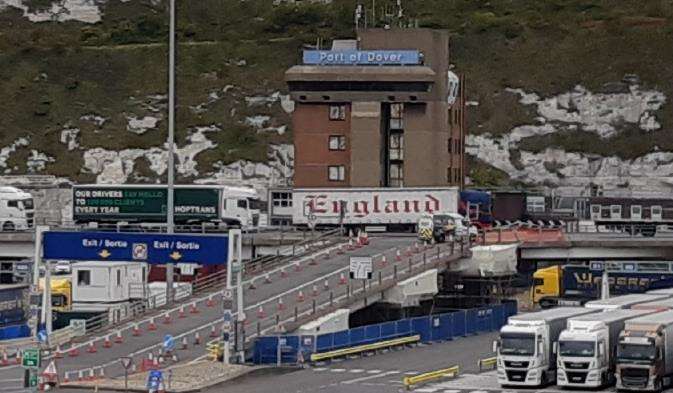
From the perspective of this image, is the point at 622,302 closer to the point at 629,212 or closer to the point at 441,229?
the point at 441,229

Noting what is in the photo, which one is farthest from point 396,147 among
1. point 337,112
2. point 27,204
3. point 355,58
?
point 27,204

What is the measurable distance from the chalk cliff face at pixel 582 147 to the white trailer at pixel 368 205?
55419 mm

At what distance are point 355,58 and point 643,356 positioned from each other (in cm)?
5869

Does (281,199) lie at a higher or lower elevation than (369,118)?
lower

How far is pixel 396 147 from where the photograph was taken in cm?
11656

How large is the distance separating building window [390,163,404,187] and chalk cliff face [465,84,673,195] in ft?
152

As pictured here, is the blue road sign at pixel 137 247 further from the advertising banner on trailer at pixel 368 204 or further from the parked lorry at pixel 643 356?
the advertising banner on trailer at pixel 368 204

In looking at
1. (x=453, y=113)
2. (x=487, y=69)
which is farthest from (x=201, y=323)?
(x=487, y=69)

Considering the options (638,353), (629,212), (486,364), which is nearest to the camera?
(638,353)

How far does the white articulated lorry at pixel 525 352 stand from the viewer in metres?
59.8

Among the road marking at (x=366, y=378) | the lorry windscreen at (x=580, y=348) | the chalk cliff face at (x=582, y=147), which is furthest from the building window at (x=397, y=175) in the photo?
the lorry windscreen at (x=580, y=348)

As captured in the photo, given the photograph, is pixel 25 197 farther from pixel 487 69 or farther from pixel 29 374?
pixel 487 69

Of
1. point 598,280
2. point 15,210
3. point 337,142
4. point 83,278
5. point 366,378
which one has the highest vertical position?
point 337,142

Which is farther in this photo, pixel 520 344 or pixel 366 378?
pixel 366 378
